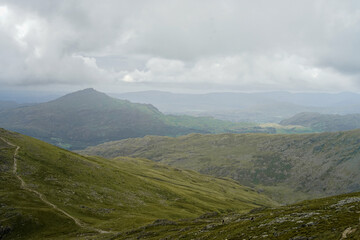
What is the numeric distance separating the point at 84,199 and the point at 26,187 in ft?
62.7

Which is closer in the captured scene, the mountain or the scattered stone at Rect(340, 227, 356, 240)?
the scattered stone at Rect(340, 227, 356, 240)

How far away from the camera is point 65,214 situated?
7581 cm

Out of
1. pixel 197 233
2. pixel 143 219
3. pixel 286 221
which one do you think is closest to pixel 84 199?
pixel 143 219

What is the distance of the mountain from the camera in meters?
67.4

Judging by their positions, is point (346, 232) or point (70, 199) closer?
point (346, 232)

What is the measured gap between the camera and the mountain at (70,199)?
67.4 meters

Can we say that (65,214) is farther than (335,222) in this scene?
Yes

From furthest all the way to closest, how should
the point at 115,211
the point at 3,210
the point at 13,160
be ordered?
1. the point at 13,160
2. the point at 115,211
3. the point at 3,210

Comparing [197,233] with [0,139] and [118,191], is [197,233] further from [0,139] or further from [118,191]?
[0,139]

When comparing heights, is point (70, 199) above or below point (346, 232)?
below

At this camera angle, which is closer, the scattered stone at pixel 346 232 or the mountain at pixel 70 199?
the scattered stone at pixel 346 232

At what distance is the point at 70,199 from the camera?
8694cm

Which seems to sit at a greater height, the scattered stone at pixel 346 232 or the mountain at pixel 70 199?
the scattered stone at pixel 346 232

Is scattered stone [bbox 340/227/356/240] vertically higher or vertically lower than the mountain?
higher
